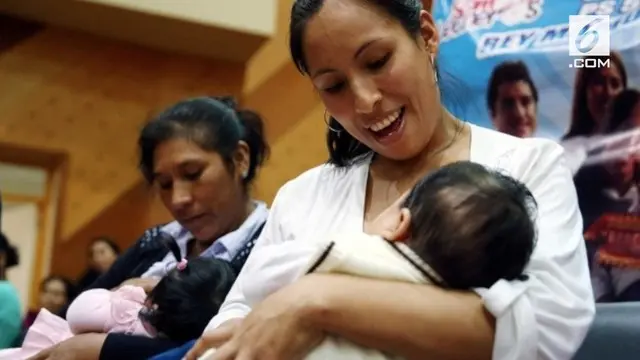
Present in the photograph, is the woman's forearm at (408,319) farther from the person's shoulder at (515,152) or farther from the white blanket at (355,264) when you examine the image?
the person's shoulder at (515,152)

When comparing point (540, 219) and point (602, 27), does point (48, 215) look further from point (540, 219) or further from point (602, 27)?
point (540, 219)

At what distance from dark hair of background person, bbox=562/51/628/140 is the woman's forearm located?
1051 mm

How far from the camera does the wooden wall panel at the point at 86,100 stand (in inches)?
167

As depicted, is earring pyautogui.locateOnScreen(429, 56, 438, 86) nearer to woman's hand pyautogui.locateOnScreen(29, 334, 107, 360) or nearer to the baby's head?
the baby's head

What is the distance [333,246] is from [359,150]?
349 millimetres

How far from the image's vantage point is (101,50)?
4387 millimetres

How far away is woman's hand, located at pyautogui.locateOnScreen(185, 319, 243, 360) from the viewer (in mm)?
963

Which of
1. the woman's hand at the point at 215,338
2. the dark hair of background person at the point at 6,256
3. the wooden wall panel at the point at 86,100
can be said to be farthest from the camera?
the wooden wall panel at the point at 86,100

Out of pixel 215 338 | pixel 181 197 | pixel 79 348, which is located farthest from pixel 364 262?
pixel 181 197

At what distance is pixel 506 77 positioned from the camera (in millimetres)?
1903

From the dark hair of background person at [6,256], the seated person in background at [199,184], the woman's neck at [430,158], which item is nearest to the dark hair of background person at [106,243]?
the dark hair of background person at [6,256]

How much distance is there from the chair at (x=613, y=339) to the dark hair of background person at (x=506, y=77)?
2.34ft

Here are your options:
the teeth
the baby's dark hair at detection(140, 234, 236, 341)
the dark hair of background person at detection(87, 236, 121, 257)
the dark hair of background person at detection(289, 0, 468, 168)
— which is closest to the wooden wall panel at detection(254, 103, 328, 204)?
the dark hair of background person at detection(87, 236, 121, 257)

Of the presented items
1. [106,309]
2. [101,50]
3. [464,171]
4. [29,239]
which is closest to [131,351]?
[106,309]
